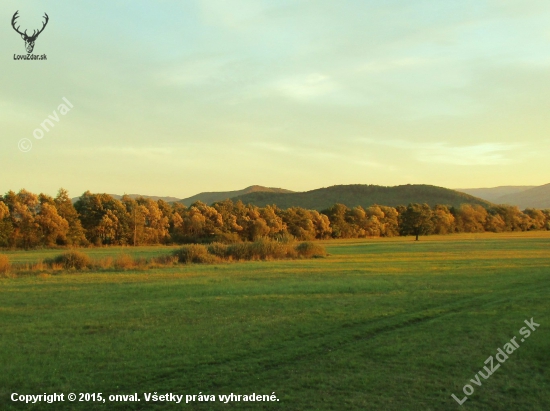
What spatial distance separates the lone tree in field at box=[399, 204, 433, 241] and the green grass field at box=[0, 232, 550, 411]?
67.3m

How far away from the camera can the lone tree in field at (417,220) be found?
85812mm

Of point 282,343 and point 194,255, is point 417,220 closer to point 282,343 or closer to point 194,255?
point 194,255

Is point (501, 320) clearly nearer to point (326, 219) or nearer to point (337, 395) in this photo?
point (337, 395)

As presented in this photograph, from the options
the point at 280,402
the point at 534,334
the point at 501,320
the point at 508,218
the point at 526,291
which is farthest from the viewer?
the point at 508,218

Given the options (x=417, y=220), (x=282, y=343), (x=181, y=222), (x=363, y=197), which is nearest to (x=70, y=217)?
(x=181, y=222)

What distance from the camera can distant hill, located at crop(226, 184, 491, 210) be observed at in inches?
5492

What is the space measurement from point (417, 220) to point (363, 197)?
200 ft

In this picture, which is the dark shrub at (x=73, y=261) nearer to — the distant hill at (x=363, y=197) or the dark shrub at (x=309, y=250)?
the dark shrub at (x=309, y=250)

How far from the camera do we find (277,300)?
1606cm

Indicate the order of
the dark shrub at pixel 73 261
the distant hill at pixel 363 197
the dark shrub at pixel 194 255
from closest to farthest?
the dark shrub at pixel 73 261 → the dark shrub at pixel 194 255 → the distant hill at pixel 363 197

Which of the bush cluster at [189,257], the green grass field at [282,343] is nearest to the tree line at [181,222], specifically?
the bush cluster at [189,257]

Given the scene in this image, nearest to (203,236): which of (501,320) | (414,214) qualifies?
(414,214)

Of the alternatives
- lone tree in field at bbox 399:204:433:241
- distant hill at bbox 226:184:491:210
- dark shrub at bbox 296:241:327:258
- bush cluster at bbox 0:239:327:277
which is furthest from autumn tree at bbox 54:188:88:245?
distant hill at bbox 226:184:491:210

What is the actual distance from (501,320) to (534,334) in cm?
152
